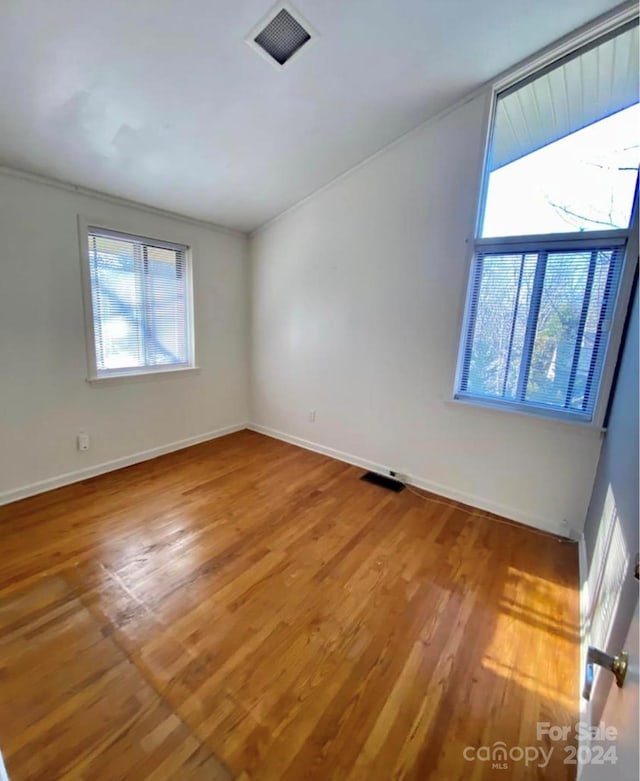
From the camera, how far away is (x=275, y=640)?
5.04ft

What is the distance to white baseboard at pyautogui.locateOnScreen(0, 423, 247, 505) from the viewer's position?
8.41 feet

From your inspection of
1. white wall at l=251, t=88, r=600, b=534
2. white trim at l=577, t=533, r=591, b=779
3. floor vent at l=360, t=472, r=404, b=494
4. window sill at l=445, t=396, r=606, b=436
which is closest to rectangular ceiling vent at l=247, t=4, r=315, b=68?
white wall at l=251, t=88, r=600, b=534

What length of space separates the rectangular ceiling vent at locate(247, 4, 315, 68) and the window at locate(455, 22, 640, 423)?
143 cm

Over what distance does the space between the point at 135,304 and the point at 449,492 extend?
3138 mm

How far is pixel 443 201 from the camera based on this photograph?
2.58 m

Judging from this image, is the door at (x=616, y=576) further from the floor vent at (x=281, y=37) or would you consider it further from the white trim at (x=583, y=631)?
the floor vent at (x=281, y=37)

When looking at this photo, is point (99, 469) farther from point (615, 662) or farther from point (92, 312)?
point (615, 662)

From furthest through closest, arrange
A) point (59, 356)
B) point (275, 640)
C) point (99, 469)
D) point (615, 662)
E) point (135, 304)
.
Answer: point (135, 304) < point (99, 469) < point (59, 356) < point (275, 640) < point (615, 662)

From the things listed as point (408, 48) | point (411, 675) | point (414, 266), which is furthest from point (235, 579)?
point (408, 48)

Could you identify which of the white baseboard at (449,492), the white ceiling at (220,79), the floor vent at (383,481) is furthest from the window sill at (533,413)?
the white ceiling at (220,79)

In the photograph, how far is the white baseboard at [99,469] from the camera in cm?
256

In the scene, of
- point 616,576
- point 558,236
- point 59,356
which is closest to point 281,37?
point 558,236

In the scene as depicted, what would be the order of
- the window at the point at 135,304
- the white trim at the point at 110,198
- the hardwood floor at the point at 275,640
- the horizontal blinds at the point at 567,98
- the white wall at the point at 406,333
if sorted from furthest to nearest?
the window at the point at 135,304
the white wall at the point at 406,333
the white trim at the point at 110,198
the horizontal blinds at the point at 567,98
the hardwood floor at the point at 275,640

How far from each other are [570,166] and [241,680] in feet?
10.8
